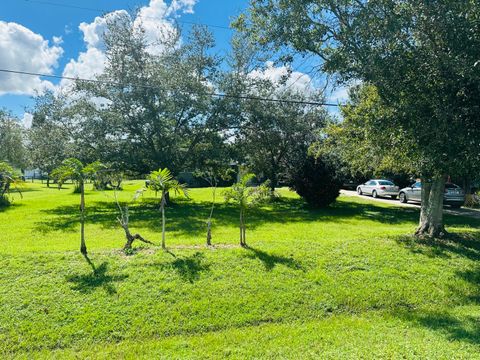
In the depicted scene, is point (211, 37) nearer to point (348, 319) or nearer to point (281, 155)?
point (281, 155)

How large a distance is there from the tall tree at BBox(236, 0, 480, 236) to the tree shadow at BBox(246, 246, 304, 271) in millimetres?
3414

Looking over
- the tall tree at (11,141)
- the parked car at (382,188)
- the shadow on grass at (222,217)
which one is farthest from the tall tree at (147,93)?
the tall tree at (11,141)

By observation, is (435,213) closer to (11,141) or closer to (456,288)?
(456,288)

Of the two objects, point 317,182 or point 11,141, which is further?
point 11,141

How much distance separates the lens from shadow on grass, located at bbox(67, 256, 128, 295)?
5.15 meters

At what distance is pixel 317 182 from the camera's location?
16359mm

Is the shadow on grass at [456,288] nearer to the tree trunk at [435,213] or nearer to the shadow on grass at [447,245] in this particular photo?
the shadow on grass at [447,245]

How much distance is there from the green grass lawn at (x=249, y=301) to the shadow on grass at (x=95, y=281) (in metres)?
0.02

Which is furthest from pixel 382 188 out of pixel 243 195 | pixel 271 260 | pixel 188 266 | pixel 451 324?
pixel 188 266

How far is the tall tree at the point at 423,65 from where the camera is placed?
613cm

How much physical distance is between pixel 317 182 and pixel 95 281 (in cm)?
1279

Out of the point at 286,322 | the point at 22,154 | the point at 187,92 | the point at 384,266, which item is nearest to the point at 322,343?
the point at 286,322

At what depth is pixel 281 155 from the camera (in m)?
20.5

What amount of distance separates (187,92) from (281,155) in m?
7.35
